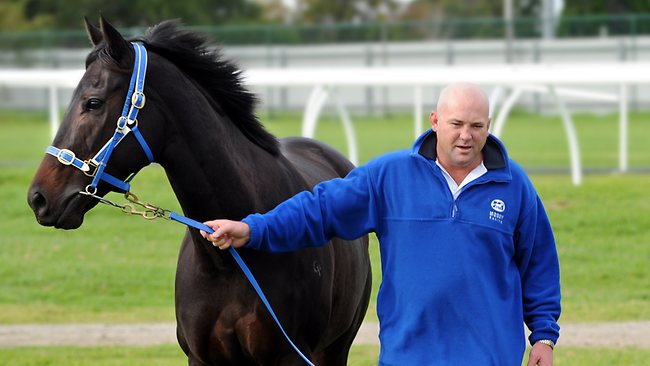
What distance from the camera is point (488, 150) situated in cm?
Answer: 438

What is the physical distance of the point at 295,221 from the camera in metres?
4.53

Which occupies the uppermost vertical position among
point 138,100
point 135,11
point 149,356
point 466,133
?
point 138,100

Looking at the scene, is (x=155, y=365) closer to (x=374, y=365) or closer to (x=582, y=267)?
(x=374, y=365)

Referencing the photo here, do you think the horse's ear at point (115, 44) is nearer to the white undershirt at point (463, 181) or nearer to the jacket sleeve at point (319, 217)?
the jacket sleeve at point (319, 217)

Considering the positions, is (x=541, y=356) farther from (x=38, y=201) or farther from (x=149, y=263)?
(x=149, y=263)

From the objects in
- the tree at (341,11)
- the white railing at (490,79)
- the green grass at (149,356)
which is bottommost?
the tree at (341,11)

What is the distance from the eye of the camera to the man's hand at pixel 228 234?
4.44 m

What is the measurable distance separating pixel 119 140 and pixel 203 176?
43 cm

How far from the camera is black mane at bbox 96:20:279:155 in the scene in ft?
16.0

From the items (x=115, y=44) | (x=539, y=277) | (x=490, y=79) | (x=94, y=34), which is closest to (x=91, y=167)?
(x=115, y=44)

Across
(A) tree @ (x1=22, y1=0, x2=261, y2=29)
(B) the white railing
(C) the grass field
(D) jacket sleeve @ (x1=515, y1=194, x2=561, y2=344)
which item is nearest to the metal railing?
(A) tree @ (x1=22, y1=0, x2=261, y2=29)

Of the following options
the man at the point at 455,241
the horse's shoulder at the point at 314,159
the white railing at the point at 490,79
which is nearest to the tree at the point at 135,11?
the white railing at the point at 490,79

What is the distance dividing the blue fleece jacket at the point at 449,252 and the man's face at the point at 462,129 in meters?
0.10

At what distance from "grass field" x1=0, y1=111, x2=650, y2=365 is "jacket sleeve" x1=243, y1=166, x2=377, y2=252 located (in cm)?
315
